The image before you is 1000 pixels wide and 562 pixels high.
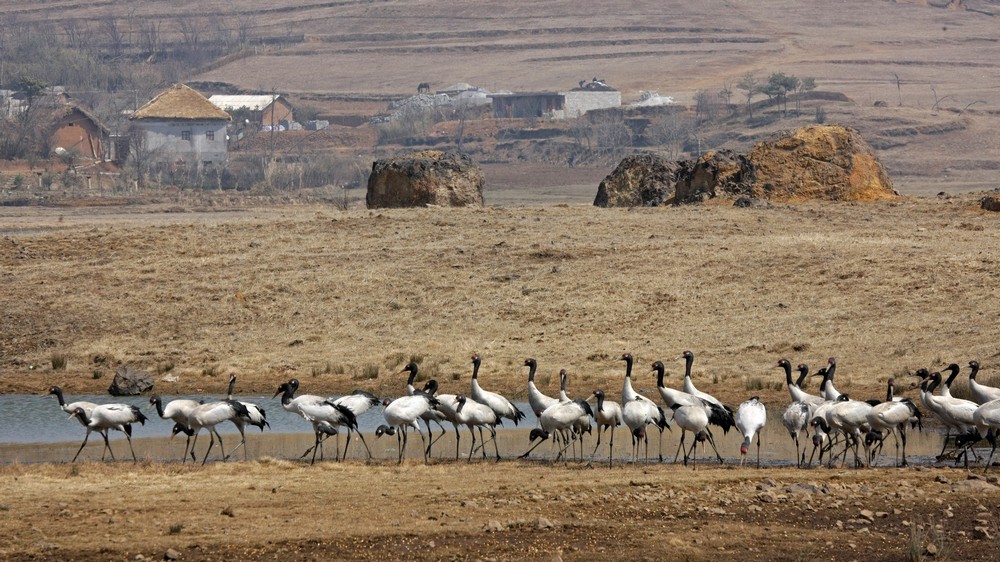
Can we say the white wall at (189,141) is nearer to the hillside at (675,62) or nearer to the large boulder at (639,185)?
the hillside at (675,62)

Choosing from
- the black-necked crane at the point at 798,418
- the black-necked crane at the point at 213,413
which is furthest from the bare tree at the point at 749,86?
the black-necked crane at the point at 213,413

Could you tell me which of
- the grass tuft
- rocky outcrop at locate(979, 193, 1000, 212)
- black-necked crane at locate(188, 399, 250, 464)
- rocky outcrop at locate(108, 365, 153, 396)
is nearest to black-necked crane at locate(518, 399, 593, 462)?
black-necked crane at locate(188, 399, 250, 464)

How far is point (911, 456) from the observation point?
1986 cm

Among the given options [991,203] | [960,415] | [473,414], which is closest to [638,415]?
[473,414]

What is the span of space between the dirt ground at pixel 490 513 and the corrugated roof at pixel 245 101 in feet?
430

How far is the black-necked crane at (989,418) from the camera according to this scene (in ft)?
58.5

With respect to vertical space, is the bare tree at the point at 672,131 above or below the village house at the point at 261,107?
below

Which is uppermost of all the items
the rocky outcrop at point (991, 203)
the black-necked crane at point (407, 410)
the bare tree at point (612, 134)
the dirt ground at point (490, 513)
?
the bare tree at point (612, 134)

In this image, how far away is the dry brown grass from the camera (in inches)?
1047

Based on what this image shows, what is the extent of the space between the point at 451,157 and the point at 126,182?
54286 millimetres

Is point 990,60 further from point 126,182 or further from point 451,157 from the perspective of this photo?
point 451,157

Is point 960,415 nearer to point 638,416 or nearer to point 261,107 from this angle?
point 638,416

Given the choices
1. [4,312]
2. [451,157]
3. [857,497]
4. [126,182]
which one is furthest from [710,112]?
[857,497]

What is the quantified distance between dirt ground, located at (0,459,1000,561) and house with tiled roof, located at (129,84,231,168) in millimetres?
97521
